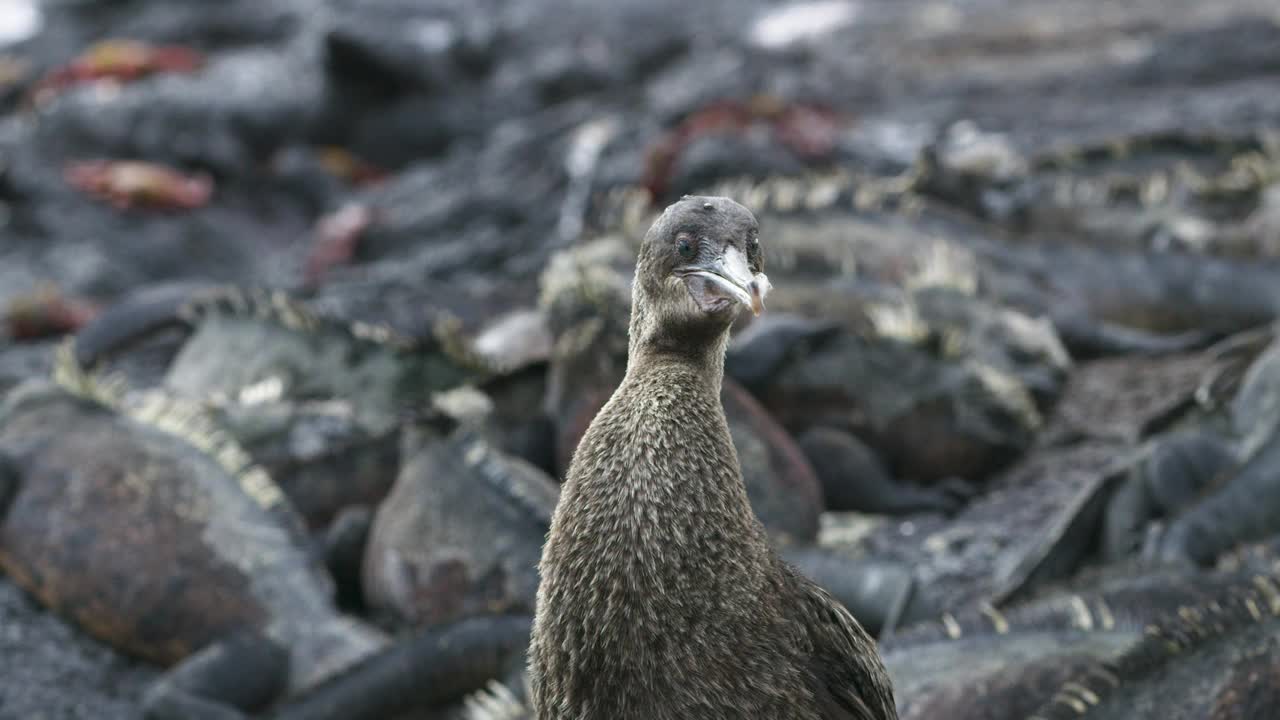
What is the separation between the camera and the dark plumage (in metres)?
2.18

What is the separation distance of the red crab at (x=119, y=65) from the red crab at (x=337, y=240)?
13.3 ft

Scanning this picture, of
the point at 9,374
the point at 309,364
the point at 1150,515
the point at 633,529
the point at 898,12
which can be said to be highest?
the point at 898,12

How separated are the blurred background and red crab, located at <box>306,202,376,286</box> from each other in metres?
0.04

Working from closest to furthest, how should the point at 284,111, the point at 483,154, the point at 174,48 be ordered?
1. the point at 483,154
2. the point at 284,111
3. the point at 174,48

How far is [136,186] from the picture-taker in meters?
11.5

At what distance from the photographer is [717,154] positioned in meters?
9.97

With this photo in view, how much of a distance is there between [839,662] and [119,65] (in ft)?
44.7

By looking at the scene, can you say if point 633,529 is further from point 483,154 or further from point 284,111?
point 284,111

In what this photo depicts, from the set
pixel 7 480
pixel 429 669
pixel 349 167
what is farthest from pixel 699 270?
pixel 349 167

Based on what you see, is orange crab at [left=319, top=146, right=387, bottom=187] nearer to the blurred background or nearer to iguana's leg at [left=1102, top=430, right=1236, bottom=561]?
the blurred background

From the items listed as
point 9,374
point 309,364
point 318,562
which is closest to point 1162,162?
point 309,364

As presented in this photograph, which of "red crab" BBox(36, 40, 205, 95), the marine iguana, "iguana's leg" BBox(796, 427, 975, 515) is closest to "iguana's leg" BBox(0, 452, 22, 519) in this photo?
the marine iguana

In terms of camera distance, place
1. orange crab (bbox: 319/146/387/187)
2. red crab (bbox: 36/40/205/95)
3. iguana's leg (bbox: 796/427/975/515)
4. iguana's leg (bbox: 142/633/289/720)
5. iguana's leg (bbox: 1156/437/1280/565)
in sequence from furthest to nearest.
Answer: red crab (bbox: 36/40/205/95) < orange crab (bbox: 319/146/387/187) < iguana's leg (bbox: 796/427/975/515) < iguana's leg (bbox: 1156/437/1280/565) < iguana's leg (bbox: 142/633/289/720)

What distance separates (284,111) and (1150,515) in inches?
458
